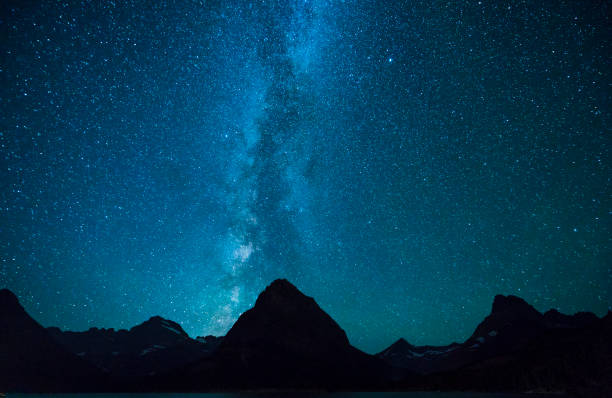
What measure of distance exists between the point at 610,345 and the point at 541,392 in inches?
1745

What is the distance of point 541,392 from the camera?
198 meters

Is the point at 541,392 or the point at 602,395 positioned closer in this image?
the point at 602,395

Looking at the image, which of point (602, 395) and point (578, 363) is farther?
point (578, 363)

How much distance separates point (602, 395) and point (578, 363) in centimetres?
6475

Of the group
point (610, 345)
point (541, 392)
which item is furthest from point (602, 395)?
point (610, 345)

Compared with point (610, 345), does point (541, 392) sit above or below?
below

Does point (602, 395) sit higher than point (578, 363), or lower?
lower

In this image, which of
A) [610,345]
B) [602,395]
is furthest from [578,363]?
[602,395]

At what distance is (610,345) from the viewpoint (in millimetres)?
199500

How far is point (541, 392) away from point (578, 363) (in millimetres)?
25059

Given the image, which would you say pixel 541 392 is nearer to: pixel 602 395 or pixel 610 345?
pixel 610 345

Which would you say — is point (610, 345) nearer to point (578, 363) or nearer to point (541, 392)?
point (578, 363)

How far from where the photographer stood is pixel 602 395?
472 feet

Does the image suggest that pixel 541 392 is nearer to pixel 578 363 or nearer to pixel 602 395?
pixel 578 363
